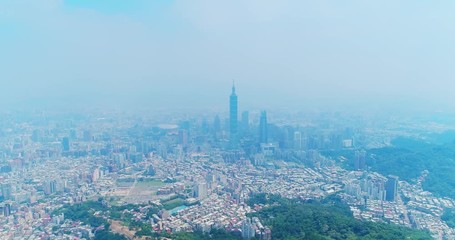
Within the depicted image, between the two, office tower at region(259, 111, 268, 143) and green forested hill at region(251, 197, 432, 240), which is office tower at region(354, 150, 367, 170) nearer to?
green forested hill at region(251, 197, 432, 240)

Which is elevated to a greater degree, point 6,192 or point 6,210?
point 6,192

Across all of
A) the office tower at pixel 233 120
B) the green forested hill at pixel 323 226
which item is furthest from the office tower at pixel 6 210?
the office tower at pixel 233 120

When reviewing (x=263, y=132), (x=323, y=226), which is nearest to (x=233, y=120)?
(x=263, y=132)

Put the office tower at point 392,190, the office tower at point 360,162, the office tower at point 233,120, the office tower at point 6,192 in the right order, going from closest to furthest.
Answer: the office tower at point 6,192 → the office tower at point 392,190 → the office tower at point 360,162 → the office tower at point 233,120

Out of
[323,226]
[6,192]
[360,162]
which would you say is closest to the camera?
[323,226]

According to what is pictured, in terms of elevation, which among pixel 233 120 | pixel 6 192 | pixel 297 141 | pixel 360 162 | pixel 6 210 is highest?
pixel 233 120

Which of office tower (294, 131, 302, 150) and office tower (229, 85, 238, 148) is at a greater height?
office tower (229, 85, 238, 148)

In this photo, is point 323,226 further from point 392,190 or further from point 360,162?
point 360,162

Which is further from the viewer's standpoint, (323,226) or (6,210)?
(6,210)

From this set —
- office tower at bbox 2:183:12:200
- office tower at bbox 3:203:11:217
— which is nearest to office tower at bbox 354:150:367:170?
office tower at bbox 3:203:11:217

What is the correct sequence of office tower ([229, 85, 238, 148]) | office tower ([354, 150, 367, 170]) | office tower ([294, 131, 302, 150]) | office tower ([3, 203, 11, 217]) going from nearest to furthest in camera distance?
office tower ([3, 203, 11, 217]) → office tower ([354, 150, 367, 170]) → office tower ([294, 131, 302, 150]) → office tower ([229, 85, 238, 148])

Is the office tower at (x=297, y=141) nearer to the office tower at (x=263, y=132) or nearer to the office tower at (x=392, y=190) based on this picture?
the office tower at (x=263, y=132)

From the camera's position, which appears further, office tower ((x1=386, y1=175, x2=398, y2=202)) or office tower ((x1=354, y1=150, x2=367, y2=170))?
office tower ((x1=354, y1=150, x2=367, y2=170))

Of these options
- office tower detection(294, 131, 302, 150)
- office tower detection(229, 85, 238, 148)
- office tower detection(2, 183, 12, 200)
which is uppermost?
office tower detection(229, 85, 238, 148)
